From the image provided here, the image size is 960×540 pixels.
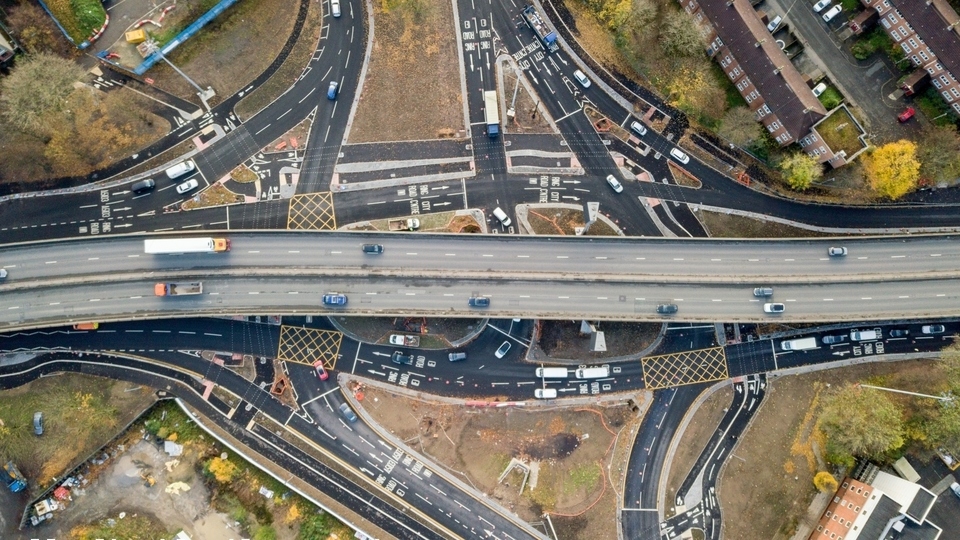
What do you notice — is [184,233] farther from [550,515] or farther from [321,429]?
[550,515]

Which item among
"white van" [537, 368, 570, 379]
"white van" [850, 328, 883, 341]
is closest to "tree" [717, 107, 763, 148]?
"white van" [850, 328, 883, 341]

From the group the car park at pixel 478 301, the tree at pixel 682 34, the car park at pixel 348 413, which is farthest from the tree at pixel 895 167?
the car park at pixel 348 413

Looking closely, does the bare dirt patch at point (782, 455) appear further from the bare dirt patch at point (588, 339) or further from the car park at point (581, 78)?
the car park at point (581, 78)

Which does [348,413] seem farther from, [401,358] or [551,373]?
[551,373]

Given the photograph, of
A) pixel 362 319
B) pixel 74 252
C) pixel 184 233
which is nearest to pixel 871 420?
pixel 362 319

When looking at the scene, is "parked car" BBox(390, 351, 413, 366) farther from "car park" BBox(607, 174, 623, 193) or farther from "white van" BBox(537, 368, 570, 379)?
"car park" BBox(607, 174, 623, 193)

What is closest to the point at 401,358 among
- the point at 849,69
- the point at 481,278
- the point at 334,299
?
the point at 334,299
